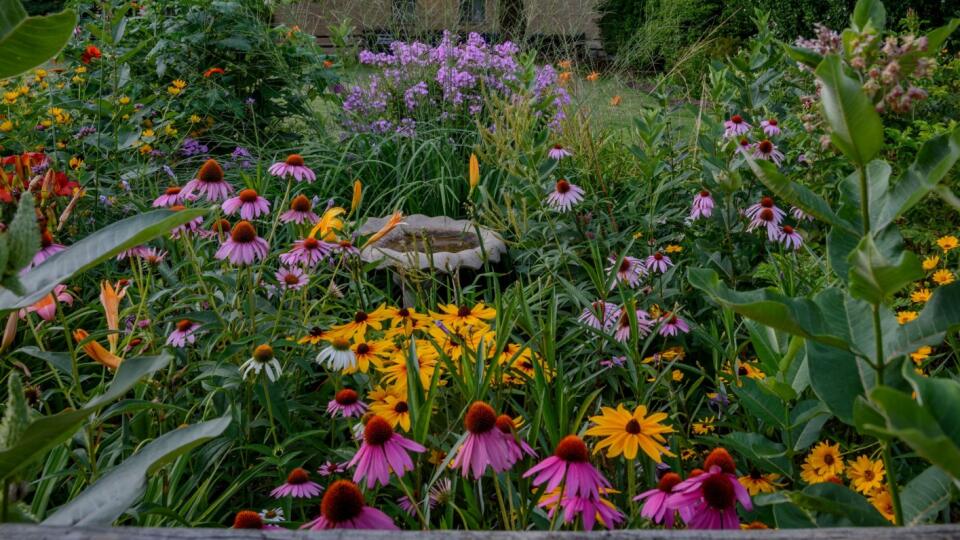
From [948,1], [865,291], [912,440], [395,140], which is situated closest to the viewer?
[912,440]

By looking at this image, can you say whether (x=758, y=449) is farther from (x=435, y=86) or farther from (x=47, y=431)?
(x=435, y=86)

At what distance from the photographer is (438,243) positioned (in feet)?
11.3

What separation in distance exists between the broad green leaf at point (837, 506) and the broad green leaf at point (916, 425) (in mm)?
235

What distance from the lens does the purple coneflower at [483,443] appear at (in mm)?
1208

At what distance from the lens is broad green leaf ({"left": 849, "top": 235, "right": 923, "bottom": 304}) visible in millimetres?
833

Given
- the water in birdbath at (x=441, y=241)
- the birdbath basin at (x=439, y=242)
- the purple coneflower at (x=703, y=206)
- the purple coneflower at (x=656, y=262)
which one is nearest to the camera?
the purple coneflower at (x=656, y=262)

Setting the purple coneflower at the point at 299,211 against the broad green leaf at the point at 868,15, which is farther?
the purple coneflower at the point at 299,211

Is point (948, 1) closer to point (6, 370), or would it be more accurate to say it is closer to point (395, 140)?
point (395, 140)

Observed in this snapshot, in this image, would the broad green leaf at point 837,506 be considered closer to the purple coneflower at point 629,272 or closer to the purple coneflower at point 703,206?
the purple coneflower at point 629,272

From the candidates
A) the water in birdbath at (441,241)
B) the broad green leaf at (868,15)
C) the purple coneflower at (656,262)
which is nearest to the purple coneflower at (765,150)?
the purple coneflower at (656,262)

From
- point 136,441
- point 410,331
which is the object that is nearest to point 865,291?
point 410,331

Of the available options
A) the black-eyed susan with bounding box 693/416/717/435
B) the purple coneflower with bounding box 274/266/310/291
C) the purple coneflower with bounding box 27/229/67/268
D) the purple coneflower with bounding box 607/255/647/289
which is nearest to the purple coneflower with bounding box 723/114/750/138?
the purple coneflower with bounding box 607/255/647/289

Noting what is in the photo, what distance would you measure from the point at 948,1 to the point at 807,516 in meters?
6.98

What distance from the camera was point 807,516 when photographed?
42.5 inches
